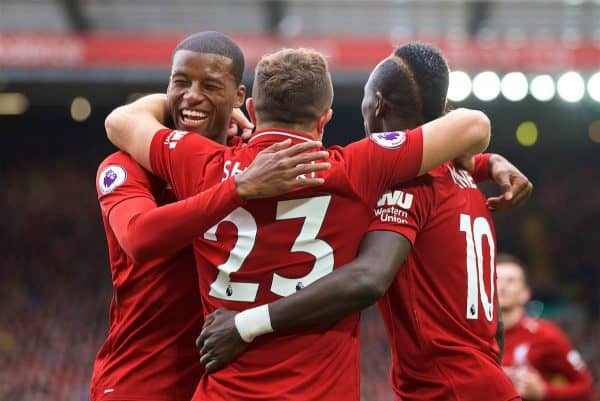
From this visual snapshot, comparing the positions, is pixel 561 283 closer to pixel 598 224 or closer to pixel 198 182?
pixel 598 224

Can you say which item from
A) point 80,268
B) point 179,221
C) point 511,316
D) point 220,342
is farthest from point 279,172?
point 80,268

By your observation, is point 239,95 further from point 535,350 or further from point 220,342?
point 535,350

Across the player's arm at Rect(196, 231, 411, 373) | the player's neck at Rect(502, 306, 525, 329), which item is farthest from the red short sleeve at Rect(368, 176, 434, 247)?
the player's neck at Rect(502, 306, 525, 329)

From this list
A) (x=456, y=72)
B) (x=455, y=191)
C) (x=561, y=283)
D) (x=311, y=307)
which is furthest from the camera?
(x=561, y=283)

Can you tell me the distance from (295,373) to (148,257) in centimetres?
57

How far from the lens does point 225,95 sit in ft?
10.7

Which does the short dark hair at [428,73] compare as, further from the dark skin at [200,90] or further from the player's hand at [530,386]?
the player's hand at [530,386]

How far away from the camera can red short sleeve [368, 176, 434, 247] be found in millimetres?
2818

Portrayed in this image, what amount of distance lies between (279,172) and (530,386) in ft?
11.7

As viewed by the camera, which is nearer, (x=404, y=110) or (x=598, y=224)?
(x=404, y=110)

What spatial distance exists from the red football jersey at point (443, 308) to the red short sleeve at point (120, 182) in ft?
2.89

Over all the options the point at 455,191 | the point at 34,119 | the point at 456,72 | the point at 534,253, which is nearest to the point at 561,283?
the point at 534,253


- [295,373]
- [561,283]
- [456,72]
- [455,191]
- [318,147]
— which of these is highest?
[318,147]

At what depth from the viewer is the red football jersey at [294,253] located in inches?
107
